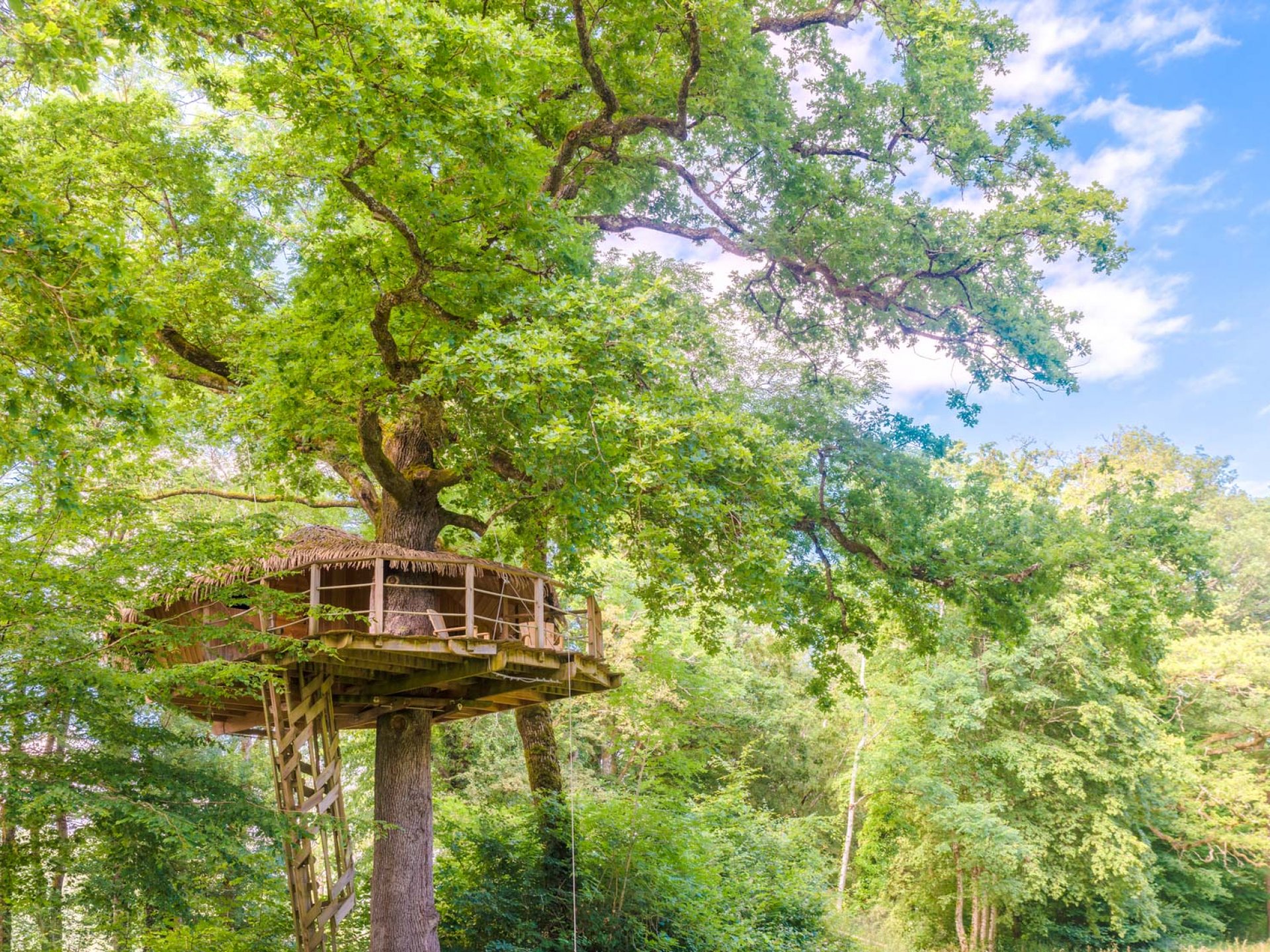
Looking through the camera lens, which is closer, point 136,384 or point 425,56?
point 136,384

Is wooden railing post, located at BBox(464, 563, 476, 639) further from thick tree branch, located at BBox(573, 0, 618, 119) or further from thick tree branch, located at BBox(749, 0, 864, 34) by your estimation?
thick tree branch, located at BBox(749, 0, 864, 34)

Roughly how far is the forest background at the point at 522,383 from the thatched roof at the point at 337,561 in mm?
474

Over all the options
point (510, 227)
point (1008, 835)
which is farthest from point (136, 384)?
point (1008, 835)

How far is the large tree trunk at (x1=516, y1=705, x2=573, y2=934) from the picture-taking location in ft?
30.3

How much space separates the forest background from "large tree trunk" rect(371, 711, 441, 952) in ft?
3.16

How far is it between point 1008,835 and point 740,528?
35.1 ft

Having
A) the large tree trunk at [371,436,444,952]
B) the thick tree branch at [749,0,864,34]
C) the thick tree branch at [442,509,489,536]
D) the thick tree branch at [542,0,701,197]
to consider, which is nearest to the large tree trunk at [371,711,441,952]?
the large tree trunk at [371,436,444,952]

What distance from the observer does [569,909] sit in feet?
30.4

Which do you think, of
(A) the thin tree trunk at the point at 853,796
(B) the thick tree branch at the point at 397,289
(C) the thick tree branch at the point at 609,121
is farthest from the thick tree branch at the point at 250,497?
(A) the thin tree trunk at the point at 853,796

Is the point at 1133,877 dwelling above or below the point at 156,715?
below

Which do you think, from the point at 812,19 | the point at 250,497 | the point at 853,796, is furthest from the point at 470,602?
the point at 853,796

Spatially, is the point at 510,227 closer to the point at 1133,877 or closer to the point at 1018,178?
the point at 1018,178

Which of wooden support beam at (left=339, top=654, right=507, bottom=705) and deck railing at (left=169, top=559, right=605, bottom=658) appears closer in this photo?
deck railing at (left=169, top=559, right=605, bottom=658)

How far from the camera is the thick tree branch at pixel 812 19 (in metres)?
9.09
